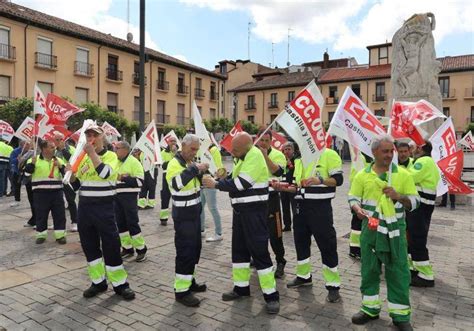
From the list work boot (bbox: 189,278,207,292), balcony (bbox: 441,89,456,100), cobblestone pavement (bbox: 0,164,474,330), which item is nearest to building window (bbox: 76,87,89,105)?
cobblestone pavement (bbox: 0,164,474,330)

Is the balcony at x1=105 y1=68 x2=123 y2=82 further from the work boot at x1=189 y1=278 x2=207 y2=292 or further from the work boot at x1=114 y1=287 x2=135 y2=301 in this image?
the work boot at x1=189 y1=278 x2=207 y2=292

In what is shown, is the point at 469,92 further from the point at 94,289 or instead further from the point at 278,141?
the point at 94,289

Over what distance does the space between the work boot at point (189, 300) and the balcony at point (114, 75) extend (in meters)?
35.1

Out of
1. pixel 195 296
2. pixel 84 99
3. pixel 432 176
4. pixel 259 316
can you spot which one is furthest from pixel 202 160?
pixel 84 99

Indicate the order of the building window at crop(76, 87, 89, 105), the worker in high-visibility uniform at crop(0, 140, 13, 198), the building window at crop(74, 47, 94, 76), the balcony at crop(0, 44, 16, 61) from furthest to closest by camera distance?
the building window at crop(76, 87, 89, 105) → the building window at crop(74, 47, 94, 76) → the balcony at crop(0, 44, 16, 61) → the worker in high-visibility uniform at crop(0, 140, 13, 198)

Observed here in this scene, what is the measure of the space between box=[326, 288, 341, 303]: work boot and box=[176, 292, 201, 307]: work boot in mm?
1477

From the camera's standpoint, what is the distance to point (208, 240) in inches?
299

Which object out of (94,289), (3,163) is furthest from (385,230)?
(3,163)

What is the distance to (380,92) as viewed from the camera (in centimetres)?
4744

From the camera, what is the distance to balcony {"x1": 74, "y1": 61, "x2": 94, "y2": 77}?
34.3m

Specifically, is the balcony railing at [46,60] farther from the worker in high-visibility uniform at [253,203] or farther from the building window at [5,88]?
the worker in high-visibility uniform at [253,203]

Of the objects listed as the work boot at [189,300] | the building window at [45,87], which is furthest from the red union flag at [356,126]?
the building window at [45,87]

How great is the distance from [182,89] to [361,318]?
141 ft

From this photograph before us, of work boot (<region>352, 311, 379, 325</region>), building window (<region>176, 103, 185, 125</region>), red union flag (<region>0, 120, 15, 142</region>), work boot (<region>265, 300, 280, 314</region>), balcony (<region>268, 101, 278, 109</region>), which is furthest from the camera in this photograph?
balcony (<region>268, 101, 278, 109</region>)
